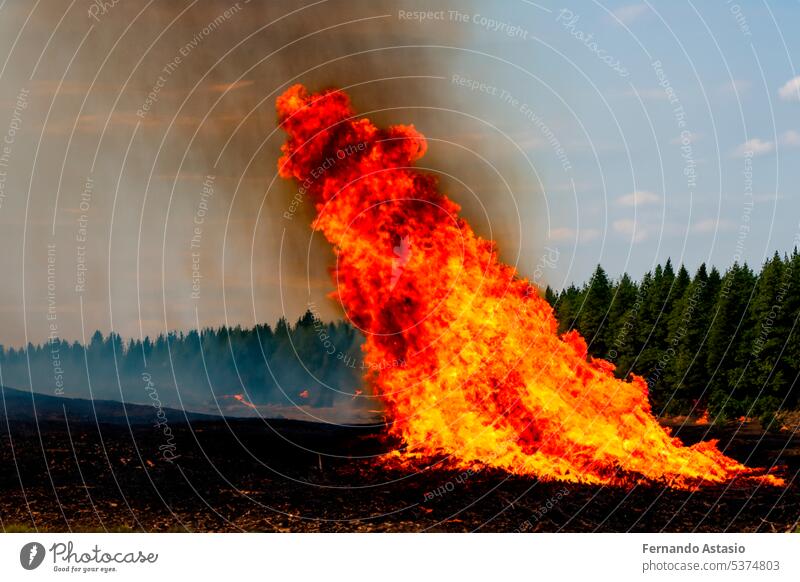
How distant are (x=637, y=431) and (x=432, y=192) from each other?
27.7 ft

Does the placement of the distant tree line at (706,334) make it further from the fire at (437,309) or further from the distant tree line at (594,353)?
the fire at (437,309)

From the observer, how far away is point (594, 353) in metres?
46.5

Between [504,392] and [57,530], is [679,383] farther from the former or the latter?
[57,530]

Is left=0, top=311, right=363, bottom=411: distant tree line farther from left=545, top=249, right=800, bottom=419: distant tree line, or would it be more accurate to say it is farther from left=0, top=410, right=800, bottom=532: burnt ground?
left=545, top=249, right=800, bottom=419: distant tree line

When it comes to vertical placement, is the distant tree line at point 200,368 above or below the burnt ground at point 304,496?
above

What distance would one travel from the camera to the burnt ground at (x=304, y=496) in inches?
972

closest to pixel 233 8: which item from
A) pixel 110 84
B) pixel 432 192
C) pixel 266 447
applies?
pixel 110 84
